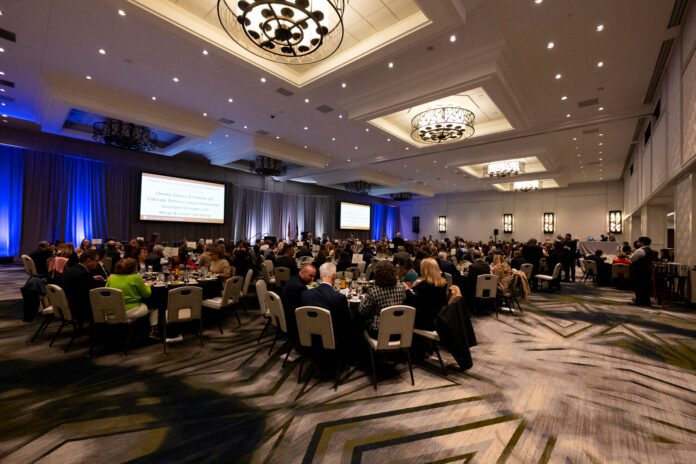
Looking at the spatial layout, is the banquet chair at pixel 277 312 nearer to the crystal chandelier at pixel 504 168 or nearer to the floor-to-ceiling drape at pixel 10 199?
the floor-to-ceiling drape at pixel 10 199

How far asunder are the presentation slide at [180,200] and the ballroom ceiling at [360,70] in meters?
2.85

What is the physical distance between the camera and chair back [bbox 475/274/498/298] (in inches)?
215

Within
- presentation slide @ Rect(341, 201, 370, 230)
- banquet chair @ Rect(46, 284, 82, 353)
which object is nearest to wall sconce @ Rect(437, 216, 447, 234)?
presentation slide @ Rect(341, 201, 370, 230)

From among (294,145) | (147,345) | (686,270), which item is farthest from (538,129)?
(147,345)

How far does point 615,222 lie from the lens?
58.4ft

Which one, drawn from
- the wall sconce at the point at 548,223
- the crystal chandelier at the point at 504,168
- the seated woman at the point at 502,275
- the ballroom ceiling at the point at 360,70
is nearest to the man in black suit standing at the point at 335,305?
the seated woman at the point at 502,275

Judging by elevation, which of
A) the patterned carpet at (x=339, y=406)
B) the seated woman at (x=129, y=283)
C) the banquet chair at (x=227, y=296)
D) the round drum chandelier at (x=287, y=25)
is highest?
the round drum chandelier at (x=287, y=25)

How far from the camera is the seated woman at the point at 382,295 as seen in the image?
323 centimetres

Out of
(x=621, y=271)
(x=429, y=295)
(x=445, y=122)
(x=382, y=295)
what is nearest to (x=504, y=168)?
(x=621, y=271)

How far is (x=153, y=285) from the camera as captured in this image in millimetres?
4480

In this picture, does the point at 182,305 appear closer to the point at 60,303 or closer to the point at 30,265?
the point at 60,303

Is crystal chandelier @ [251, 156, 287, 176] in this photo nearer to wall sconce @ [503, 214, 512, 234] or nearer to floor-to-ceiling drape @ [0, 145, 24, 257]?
floor-to-ceiling drape @ [0, 145, 24, 257]

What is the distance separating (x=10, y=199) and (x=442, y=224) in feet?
79.1

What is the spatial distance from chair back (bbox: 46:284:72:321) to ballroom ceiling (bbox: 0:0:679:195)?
433 cm
